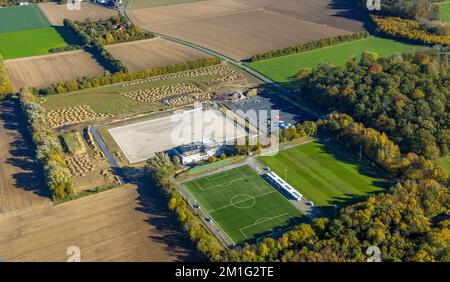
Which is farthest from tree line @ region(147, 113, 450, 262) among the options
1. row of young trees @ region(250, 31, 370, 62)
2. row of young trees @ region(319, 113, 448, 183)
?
row of young trees @ region(250, 31, 370, 62)

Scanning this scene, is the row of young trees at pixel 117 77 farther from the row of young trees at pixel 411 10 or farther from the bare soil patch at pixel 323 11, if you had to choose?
the row of young trees at pixel 411 10

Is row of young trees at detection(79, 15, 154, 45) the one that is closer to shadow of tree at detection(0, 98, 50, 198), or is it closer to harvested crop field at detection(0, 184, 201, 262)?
shadow of tree at detection(0, 98, 50, 198)

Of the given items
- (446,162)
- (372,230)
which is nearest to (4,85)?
(372,230)

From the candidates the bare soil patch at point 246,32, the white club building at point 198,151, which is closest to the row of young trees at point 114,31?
the bare soil patch at point 246,32

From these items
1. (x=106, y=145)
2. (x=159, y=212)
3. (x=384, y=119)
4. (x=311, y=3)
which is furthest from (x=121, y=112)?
(x=311, y=3)

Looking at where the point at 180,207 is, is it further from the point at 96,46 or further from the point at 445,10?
the point at 445,10
